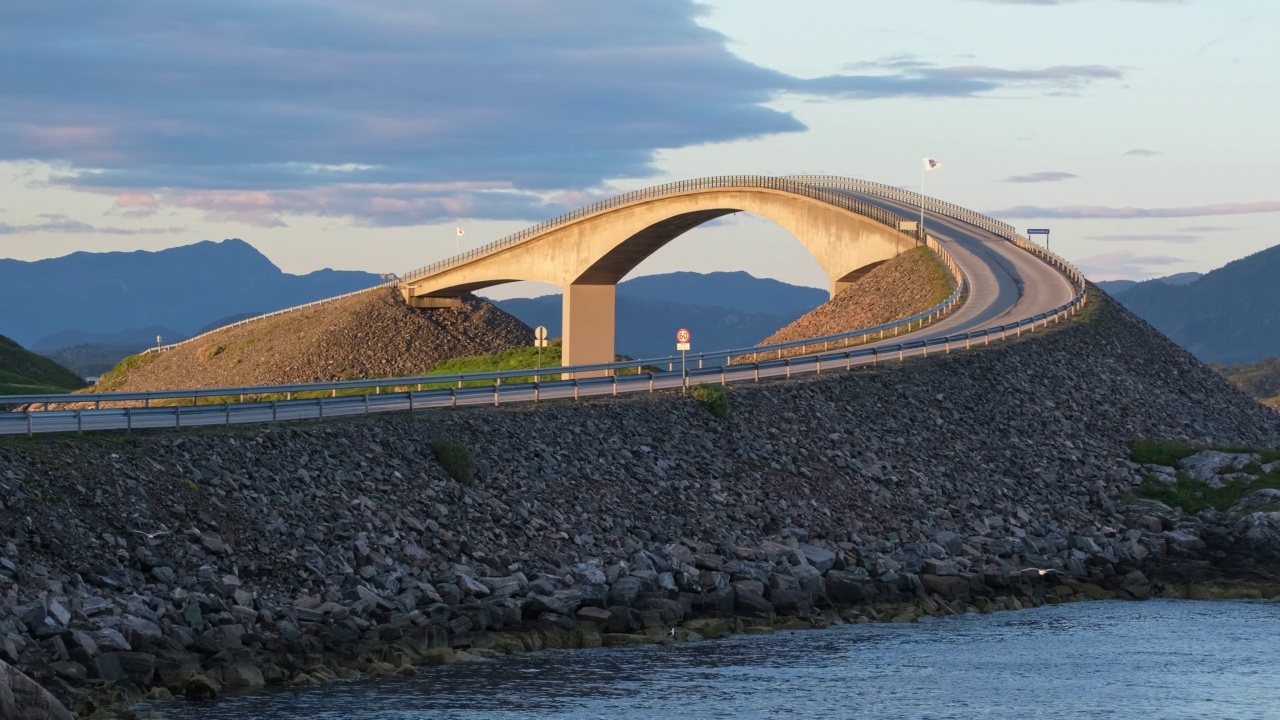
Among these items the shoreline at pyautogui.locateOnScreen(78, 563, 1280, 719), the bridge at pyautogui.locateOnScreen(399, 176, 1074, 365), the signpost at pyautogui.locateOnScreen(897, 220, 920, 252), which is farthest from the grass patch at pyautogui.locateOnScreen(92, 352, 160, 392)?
the shoreline at pyautogui.locateOnScreen(78, 563, 1280, 719)

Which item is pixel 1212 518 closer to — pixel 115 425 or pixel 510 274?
pixel 115 425

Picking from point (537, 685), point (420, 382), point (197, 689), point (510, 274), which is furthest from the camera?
point (510, 274)

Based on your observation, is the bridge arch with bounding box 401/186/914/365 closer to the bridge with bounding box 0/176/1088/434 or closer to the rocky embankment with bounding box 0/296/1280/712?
the bridge with bounding box 0/176/1088/434

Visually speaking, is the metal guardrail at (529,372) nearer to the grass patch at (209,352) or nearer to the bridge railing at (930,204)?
the bridge railing at (930,204)

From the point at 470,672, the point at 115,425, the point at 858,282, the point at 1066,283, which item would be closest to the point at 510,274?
the point at 858,282

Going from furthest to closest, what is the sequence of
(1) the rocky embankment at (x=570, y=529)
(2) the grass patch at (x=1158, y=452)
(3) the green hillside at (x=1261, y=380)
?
(3) the green hillside at (x=1261, y=380)
(2) the grass patch at (x=1158, y=452)
(1) the rocky embankment at (x=570, y=529)

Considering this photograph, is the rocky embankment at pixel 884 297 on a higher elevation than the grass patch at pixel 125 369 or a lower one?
higher

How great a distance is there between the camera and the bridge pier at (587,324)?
3585 inches

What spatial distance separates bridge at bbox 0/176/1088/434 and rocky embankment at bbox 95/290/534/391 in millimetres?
2459

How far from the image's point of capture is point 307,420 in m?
40.7

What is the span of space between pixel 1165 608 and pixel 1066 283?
120ft

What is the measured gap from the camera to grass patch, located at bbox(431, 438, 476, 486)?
40.4 m

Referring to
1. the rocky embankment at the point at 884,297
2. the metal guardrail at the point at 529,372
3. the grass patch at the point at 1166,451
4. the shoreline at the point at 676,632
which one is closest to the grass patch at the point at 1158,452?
the grass patch at the point at 1166,451

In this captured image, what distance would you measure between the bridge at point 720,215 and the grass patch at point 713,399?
3.30ft
